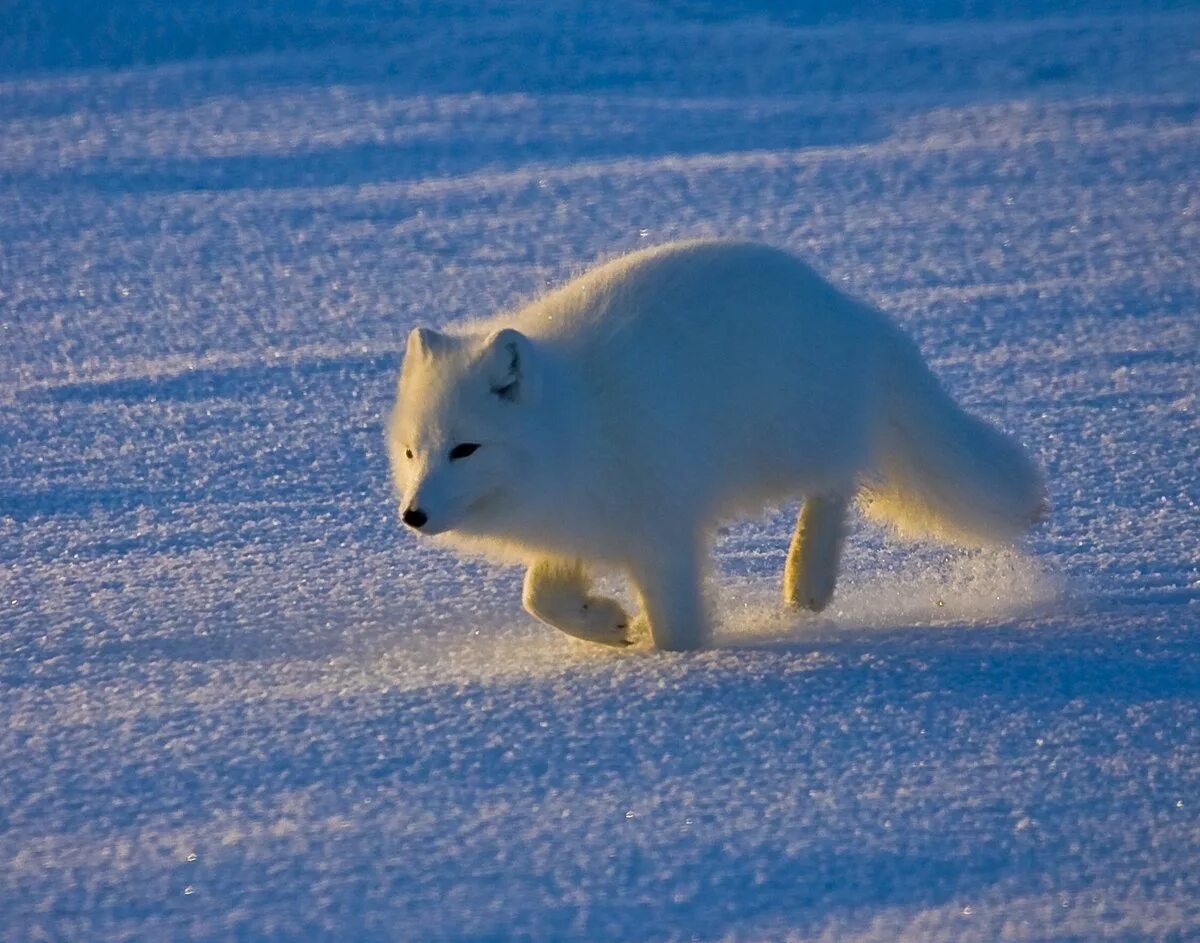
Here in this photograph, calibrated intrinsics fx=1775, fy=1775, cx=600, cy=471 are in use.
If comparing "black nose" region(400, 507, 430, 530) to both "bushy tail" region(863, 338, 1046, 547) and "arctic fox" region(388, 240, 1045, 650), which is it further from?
"bushy tail" region(863, 338, 1046, 547)

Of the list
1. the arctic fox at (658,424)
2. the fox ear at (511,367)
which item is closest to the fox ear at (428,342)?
the arctic fox at (658,424)

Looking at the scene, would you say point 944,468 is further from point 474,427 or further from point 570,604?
point 474,427

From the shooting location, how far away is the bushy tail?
3.88 m

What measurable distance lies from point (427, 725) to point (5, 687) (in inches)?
36.1

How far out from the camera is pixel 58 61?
962cm

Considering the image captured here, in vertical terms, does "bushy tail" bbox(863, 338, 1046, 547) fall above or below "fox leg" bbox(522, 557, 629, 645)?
above

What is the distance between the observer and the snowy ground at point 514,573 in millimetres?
2525

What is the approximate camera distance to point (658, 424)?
11.5 feet

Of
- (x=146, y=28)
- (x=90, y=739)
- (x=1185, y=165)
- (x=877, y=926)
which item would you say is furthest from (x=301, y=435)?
(x=146, y=28)

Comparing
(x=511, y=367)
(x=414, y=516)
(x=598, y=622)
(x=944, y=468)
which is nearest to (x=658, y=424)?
(x=511, y=367)

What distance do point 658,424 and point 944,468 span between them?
781 mm

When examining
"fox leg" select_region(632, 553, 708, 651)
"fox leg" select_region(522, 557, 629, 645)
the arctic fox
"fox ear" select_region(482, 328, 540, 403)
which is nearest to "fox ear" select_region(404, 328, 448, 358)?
the arctic fox

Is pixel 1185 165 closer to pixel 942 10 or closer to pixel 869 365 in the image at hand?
pixel 942 10

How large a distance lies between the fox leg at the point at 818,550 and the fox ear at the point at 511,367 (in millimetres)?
771
